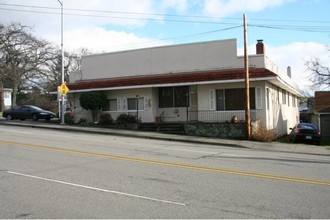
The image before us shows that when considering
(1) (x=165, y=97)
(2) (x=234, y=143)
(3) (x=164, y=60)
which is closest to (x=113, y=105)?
(1) (x=165, y=97)

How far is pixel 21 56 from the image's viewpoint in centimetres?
5788

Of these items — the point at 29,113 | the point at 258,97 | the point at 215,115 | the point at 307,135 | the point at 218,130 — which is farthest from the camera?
the point at 29,113

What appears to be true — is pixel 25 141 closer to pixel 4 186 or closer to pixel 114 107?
pixel 4 186

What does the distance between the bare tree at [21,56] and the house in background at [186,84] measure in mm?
27636

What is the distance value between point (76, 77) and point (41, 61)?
28.8 metres

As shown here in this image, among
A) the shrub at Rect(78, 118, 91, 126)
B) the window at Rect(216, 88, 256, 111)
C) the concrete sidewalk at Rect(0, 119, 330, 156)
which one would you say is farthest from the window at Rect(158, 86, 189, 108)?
the shrub at Rect(78, 118, 91, 126)

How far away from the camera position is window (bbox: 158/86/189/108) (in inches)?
1123

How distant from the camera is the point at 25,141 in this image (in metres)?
17.9

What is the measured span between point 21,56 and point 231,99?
135ft

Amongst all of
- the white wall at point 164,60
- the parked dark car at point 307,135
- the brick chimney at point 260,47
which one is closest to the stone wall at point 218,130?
the parked dark car at point 307,135

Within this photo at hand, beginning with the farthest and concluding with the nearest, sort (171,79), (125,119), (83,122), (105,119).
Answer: (83,122)
(105,119)
(125,119)
(171,79)

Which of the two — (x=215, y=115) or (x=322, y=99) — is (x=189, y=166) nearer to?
(x=215, y=115)

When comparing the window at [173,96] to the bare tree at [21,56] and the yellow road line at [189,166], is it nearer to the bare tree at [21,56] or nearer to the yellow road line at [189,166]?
the yellow road line at [189,166]

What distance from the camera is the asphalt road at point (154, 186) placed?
7.07 meters
